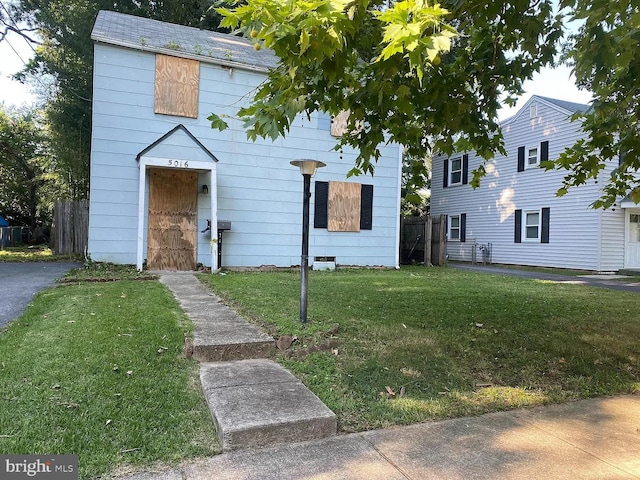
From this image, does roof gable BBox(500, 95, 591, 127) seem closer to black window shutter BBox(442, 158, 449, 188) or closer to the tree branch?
black window shutter BBox(442, 158, 449, 188)

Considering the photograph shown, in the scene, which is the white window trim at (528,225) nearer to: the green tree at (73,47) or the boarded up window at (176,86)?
the boarded up window at (176,86)

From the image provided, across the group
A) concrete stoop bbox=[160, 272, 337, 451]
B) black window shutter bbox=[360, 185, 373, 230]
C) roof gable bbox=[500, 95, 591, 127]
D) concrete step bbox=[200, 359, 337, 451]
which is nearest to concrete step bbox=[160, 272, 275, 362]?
concrete stoop bbox=[160, 272, 337, 451]

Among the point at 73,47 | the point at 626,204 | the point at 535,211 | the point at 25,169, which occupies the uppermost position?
the point at 73,47

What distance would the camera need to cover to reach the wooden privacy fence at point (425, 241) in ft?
46.6

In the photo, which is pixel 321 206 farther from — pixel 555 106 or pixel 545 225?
pixel 555 106

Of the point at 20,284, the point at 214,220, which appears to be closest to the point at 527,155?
the point at 214,220

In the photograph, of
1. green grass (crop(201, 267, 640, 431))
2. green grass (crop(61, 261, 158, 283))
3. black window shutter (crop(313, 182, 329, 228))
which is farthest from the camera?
black window shutter (crop(313, 182, 329, 228))

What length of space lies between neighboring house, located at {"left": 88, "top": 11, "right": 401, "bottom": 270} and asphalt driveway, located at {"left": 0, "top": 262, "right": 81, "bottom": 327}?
3.79 ft

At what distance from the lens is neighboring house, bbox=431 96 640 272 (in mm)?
13836

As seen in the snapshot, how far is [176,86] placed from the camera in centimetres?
974

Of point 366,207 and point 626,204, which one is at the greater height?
point 626,204

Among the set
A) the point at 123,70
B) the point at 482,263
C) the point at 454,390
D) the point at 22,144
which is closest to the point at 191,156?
the point at 123,70

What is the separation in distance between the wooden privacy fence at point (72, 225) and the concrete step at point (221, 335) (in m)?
8.18

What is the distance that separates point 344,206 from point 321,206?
0.66 m
